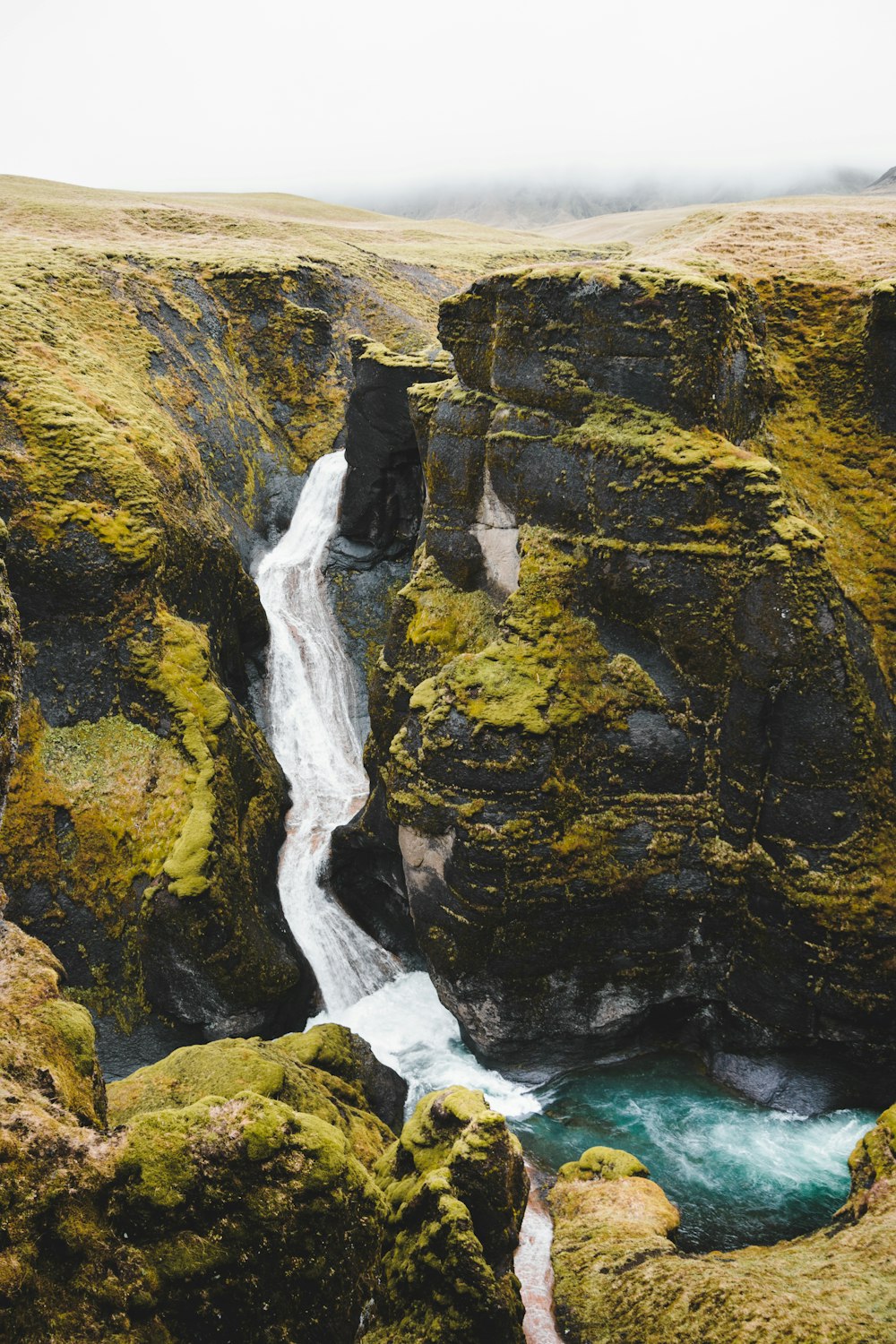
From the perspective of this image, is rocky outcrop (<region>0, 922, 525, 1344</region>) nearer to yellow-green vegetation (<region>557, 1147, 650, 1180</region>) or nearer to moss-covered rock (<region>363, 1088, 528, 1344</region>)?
moss-covered rock (<region>363, 1088, 528, 1344</region>)

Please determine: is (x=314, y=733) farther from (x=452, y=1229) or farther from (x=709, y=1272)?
(x=709, y=1272)

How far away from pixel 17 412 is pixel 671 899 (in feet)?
67.0

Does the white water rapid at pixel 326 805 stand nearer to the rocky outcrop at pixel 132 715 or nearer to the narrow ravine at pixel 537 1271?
the rocky outcrop at pixel 132 715

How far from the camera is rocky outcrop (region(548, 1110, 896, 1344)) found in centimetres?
966

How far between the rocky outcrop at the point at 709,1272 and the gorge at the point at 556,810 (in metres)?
0.08

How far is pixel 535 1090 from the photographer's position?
18.9 meters

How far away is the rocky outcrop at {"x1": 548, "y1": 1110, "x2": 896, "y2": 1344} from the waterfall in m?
8.64

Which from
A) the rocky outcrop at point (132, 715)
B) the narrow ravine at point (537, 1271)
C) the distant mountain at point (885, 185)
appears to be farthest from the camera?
the distant mountain at point (885, 185)

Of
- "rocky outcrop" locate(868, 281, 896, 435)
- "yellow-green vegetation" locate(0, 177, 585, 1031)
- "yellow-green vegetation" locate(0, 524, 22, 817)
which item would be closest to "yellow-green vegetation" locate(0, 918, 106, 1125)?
"yellow-green vegetation" locate(0, 524, 22, 817)

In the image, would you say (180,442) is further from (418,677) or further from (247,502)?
(418,677)

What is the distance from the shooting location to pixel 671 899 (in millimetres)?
18297

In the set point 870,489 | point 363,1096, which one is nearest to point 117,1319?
point 363,1096

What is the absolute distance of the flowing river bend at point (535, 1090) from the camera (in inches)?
607

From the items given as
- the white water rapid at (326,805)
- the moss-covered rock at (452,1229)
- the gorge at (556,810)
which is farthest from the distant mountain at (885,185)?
the moss-covered rock at (452,1229)
